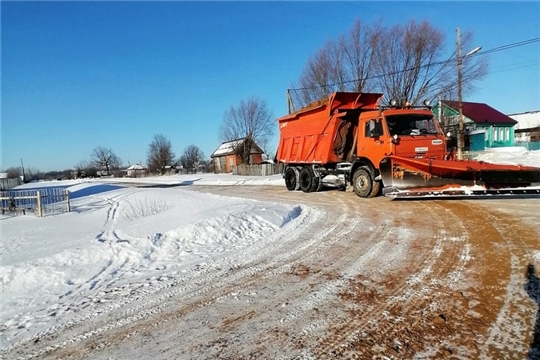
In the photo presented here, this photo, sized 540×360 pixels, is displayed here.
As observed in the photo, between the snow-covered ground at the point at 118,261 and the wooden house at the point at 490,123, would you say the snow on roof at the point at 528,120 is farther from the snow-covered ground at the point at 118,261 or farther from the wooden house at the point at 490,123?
the snow-covered ground at the point at 118,261

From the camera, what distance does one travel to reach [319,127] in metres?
13.0

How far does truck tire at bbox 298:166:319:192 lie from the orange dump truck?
0.02m

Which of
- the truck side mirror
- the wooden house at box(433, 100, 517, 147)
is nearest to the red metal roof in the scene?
the wooden house at box(433, 100, 517, 147)

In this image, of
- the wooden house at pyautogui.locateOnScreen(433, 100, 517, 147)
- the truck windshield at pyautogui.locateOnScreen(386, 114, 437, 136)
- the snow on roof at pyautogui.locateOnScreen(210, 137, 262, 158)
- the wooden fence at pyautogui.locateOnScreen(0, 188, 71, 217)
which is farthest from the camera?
the snow on roof at pyautogui.locateOnScreen(210, 137, 262, 158)

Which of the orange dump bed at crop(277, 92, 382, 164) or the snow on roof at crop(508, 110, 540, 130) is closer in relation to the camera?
the orange dump bed at crop(277, 92, 382, 164)

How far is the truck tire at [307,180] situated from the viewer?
46.1 ft

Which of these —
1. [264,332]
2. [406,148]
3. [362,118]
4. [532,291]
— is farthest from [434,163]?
[264,332]

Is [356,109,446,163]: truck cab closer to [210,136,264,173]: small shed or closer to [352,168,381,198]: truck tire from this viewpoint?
[352,168,381,198]: truck tire

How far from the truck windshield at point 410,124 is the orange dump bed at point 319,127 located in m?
2.30

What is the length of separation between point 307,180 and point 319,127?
2.69 metres

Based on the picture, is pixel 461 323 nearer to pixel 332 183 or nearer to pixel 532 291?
pixel 532 291

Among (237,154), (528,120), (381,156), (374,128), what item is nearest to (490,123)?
(528,120)

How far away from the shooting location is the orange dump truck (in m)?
8.18

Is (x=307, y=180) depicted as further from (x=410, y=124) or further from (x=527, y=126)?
(x=527, y=126)
